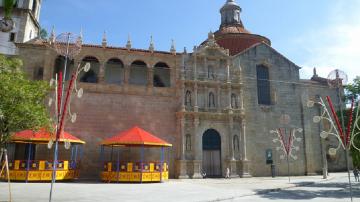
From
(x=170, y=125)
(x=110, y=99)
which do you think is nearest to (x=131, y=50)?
(x=110, y=99)

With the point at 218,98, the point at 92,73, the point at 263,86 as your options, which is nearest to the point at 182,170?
the point at 218,98

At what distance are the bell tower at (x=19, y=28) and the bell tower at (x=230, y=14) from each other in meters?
25.0

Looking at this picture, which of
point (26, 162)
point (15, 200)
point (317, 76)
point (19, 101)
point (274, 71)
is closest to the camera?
point (15, 200)

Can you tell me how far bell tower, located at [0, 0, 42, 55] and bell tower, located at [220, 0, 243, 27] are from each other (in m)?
25.0

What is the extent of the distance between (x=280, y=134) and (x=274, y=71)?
7.80 metres

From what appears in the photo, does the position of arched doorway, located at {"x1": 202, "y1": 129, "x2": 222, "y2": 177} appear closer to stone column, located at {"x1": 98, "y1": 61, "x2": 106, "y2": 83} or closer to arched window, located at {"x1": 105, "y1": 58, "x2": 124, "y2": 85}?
arched window, located at {"x1": 105, "y1": 58, "x2": 124, "y2": 85}

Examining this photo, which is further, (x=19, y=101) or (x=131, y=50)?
(x=131, y=50)

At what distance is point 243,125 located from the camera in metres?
32.7

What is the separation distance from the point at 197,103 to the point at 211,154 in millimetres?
5434

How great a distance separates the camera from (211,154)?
104ft

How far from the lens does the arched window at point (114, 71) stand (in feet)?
106

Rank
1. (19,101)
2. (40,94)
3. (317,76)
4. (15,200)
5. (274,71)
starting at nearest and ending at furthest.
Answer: (15,200), (19,101), (40,94), (274,71), (317,76)

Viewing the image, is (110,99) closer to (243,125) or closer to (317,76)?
(243,125)

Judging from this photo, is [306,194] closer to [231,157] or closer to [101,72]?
[231,157]
